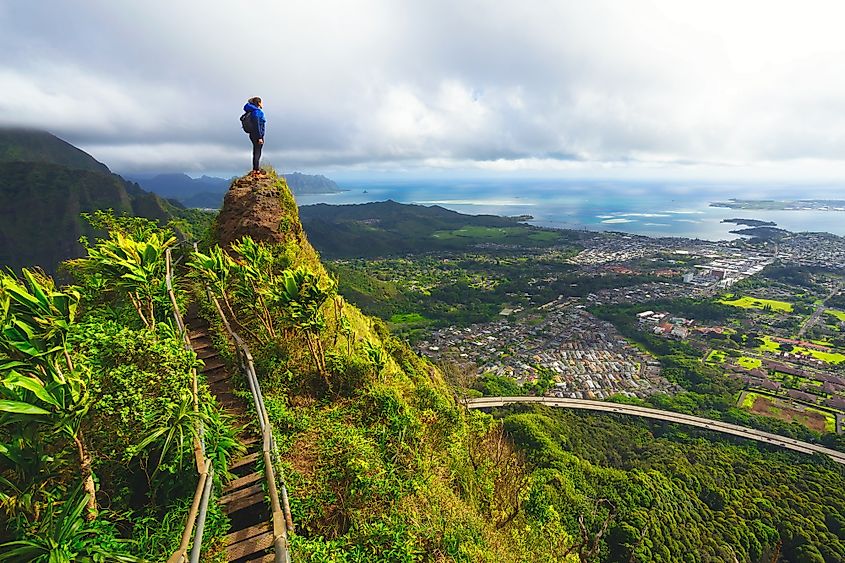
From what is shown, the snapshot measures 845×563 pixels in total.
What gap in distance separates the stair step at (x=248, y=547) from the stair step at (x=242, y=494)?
0.53 m

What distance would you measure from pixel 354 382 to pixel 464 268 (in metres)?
89.1

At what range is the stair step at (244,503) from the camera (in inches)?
163

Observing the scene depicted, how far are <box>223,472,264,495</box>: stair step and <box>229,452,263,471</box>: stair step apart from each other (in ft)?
0.52

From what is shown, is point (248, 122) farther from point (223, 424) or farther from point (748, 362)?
point (748, 362)

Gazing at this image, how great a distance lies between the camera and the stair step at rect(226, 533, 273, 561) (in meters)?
3.65

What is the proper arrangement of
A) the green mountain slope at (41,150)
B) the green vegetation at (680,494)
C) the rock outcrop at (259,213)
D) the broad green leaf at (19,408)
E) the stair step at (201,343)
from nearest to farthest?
the broad green leaf at (19,408) < the stair step at (201,343) < the rock outcrop at (259,213) < the green vegetation at (680,494) < the green mountain slope at (41,150)

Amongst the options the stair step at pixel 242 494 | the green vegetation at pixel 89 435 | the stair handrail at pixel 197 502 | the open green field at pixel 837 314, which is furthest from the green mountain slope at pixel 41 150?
the open green field at pixel 837 314

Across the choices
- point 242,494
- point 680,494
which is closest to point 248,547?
point 242,494

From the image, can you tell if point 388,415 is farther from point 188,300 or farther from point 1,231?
point 1,231

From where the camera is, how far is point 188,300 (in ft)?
25.5

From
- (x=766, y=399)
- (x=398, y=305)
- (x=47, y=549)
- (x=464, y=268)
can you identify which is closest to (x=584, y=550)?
(x=47, y=549)

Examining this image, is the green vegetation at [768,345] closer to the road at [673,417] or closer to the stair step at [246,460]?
the road at [673,417]

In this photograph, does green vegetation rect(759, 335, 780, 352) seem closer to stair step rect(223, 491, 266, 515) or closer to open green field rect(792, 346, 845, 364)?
open green field rect(792, 346, 845, 364)

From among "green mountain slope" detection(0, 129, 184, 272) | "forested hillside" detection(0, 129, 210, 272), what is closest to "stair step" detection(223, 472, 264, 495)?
"forested hillside" detection(0, 129, 210, 272)
